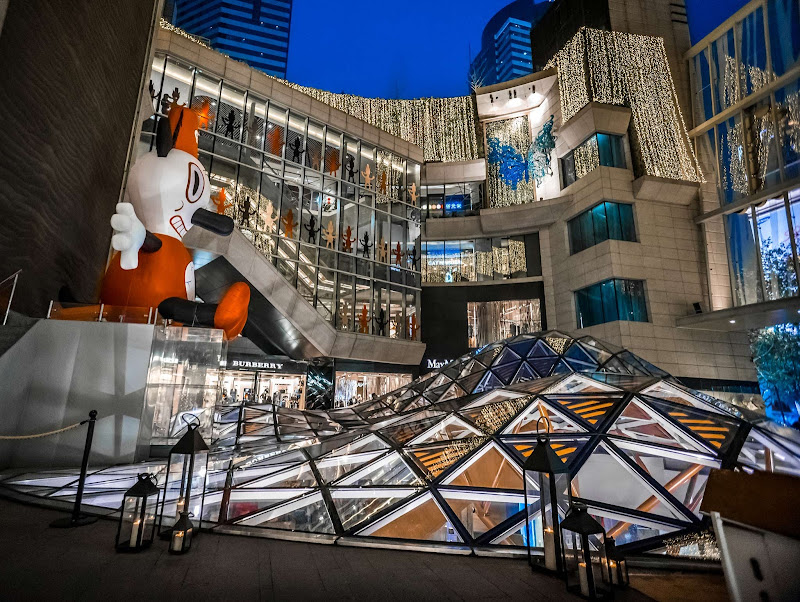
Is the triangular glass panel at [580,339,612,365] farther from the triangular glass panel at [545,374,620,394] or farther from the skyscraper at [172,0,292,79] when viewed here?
the skyscraper at [172,0,292,79]

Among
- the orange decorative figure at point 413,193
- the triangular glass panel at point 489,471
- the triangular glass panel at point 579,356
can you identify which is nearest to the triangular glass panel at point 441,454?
the triangular glass panel at point 489,471

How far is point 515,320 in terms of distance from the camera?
30531 mm

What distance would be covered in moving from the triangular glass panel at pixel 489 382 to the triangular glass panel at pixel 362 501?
31.6ft

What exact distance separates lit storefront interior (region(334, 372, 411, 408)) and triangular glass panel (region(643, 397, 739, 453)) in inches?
760

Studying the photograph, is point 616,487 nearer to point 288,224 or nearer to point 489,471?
point 489,471

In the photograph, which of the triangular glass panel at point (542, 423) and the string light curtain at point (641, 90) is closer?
the triangular glass panel at point (542, 423)

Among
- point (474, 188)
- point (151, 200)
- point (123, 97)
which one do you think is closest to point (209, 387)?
point (151, 200)

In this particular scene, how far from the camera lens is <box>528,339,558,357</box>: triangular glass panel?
15586 mm

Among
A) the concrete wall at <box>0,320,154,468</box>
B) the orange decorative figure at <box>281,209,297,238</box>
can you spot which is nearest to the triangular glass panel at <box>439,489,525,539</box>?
the concrete wall at <box>0,320,154,468</box>

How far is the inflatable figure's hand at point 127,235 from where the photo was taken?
894cm

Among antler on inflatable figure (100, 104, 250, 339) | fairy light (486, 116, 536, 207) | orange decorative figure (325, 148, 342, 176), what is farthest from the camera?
fairy light (486, 116, 536, 207)

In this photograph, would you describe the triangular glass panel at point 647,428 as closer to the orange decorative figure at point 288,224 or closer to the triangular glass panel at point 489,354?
the triangular glass panel at point 489,354

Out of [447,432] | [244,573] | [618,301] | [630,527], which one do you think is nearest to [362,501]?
[244,573]

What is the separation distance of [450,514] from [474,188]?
3195cm
